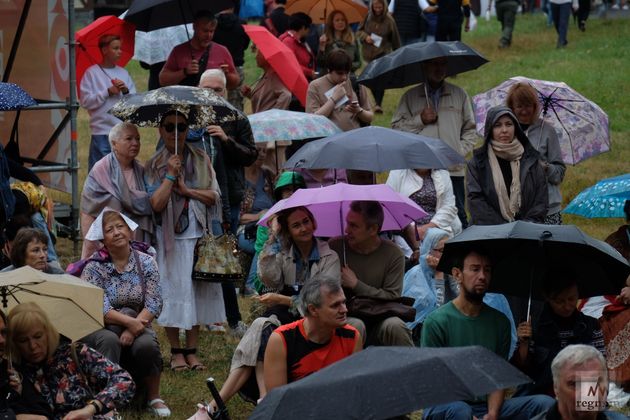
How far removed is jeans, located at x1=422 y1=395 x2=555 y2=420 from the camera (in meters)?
7.88

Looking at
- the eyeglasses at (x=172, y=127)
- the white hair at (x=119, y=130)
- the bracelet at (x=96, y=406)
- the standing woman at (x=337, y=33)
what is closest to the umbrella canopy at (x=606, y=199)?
the eyeglasses at (x=172, y=127)

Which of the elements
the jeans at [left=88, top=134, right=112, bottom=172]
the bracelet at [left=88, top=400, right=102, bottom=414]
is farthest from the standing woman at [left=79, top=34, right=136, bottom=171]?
the bracelet at [left=88, top=400, right=102, bottom=414]

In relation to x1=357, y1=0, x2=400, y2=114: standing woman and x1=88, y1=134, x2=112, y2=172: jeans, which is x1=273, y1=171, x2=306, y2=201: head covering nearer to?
x1=88, y1=134, x2=112, y2=172: jeans

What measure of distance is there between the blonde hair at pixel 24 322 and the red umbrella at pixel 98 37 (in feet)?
19.0

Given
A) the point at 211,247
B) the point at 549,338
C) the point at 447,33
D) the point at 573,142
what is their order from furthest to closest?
the point at 447,33, the point at 573,142, the point at 211,247, the point at 549,338

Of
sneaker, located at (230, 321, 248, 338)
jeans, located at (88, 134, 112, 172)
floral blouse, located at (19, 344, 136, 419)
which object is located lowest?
sneaker, located at (230, 321, 248, 338)

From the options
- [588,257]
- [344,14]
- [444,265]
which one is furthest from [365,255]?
[344,14]

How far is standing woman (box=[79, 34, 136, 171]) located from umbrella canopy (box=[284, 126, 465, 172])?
3.43m

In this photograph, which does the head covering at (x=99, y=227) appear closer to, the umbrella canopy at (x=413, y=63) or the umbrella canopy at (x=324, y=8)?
the umbrella canopy at (x=413, y=63)

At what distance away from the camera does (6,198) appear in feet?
33.4

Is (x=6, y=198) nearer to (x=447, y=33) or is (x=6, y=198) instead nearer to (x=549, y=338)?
(x=549, y=338)

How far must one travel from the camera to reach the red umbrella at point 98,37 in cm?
1349

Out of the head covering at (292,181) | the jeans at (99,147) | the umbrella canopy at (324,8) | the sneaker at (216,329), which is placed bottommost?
the sneaker at (216,329)

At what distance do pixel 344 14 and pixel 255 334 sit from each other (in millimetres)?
8685
